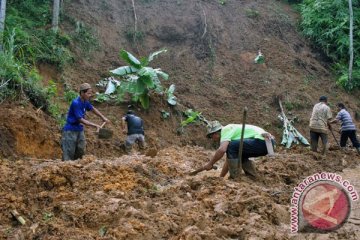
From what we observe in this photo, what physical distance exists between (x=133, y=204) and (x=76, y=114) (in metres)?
2.62

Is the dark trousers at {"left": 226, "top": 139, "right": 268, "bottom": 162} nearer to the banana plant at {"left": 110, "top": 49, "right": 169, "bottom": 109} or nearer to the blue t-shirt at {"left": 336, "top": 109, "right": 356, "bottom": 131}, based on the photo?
the blue t-shirt at {"left": 336, "top": 109, "right": 356, "bottom": 131}

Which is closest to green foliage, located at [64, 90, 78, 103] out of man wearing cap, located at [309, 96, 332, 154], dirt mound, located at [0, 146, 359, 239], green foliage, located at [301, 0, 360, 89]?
dirt mound, located at [0, 146, 359, 239]

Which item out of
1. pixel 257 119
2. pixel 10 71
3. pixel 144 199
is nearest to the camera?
pixel 144 199

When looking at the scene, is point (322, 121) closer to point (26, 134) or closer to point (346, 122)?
point (346, 122)

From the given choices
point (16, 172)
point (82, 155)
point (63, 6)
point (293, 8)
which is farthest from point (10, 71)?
point (293, 8)

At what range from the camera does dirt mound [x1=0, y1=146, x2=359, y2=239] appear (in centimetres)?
413

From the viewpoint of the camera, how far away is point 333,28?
54.0ft

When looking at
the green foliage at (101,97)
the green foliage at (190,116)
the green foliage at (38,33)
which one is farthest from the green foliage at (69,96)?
the green foliage at (190,116)

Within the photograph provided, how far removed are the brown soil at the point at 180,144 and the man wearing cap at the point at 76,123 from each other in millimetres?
465

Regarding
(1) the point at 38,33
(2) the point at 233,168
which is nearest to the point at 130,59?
(1) the point at 38,33

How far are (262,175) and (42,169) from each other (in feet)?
10.6

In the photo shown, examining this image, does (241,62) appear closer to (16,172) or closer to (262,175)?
(262,175)

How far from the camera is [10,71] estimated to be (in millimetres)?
8250

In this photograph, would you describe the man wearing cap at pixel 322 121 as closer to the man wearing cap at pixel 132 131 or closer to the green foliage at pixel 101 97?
the man wearing cap at pixel 132 131
